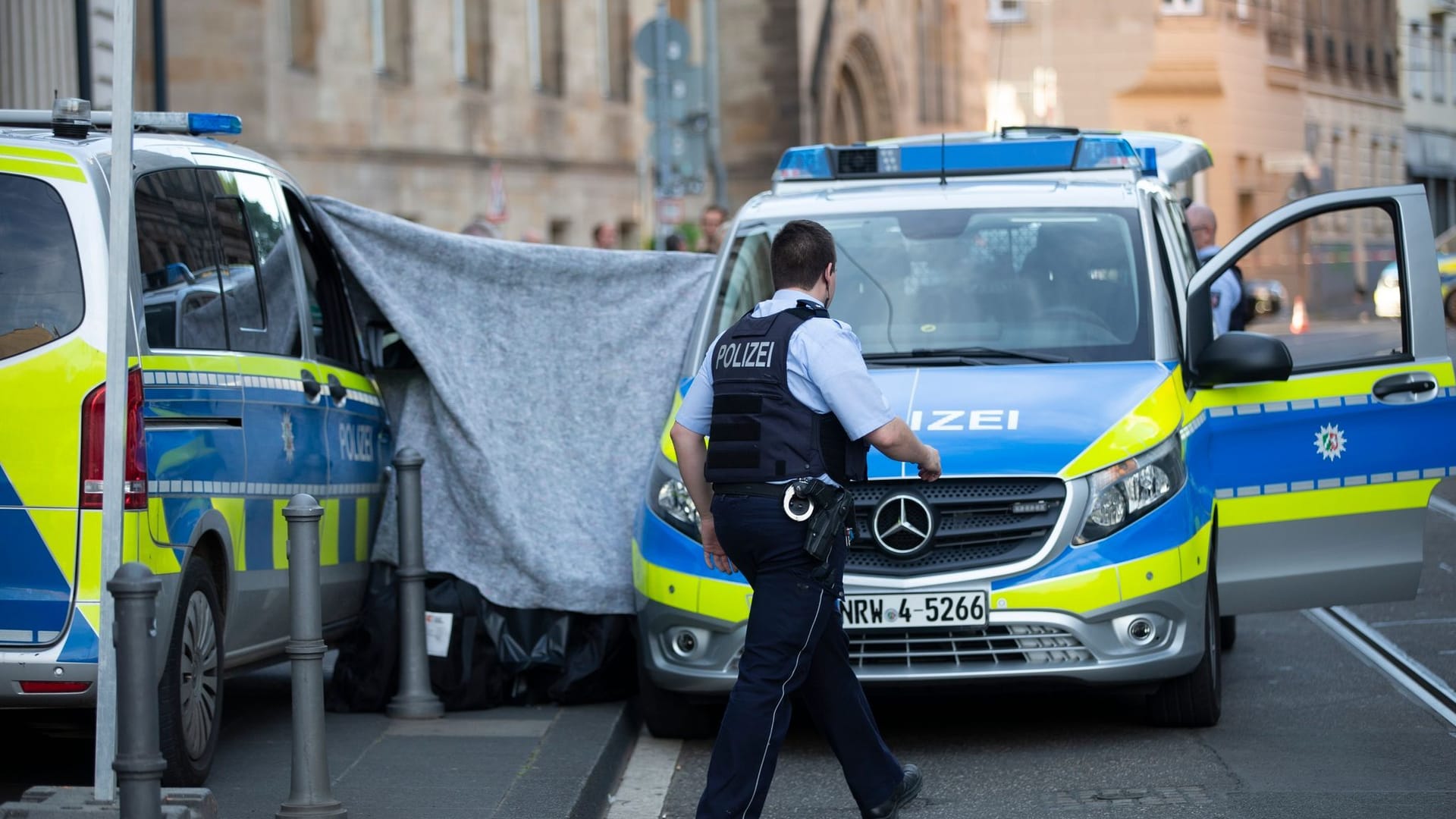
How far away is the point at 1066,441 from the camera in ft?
24.1

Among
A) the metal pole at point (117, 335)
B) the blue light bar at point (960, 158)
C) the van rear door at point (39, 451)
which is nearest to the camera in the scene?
the metal pole at point (117, 335)

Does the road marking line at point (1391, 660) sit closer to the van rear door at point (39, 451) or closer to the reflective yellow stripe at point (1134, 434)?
the reflective yellow stripe at point (1134, 434)

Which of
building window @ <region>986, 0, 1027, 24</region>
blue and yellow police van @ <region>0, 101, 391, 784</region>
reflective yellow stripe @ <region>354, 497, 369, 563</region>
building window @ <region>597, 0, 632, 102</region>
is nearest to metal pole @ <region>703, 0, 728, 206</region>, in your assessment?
building window @ <region>597, 0, 632, 102</region>

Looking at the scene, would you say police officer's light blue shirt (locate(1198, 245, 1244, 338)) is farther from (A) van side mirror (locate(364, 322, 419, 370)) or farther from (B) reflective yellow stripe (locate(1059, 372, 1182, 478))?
(A) van side mirror (locate(364, 322, 419, 370))

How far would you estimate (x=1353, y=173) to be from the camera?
69812mm

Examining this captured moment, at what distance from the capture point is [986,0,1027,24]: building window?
214 ft

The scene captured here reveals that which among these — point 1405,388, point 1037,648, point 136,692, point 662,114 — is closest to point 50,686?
point 136,692

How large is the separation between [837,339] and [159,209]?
7.00 ft

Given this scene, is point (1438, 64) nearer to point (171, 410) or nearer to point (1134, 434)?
point (1134, 434)

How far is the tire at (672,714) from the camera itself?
788 centimetres

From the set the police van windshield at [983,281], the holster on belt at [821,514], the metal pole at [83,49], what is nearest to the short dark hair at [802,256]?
the holster on belt at [821,514]

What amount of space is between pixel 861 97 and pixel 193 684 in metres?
48.2

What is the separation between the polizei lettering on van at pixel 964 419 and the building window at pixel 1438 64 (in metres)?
71.0

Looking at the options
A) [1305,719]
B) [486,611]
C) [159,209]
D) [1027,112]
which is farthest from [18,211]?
[1027,112]
